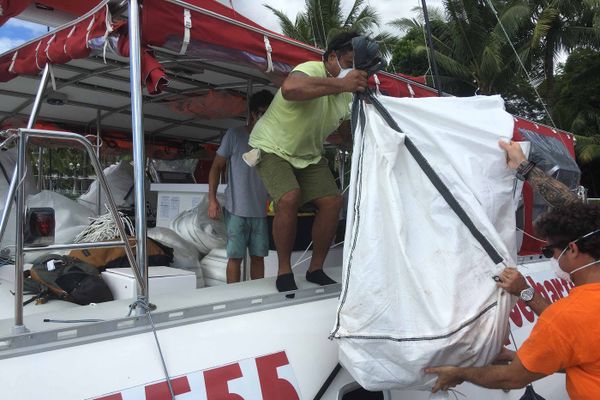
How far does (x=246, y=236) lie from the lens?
324cm

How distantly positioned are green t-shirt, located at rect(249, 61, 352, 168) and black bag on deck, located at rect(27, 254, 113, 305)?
1.09 meters

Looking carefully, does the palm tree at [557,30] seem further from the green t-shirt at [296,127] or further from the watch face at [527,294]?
the watch face at [527,294]

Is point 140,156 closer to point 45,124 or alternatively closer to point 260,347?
point 260,347

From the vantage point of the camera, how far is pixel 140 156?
2.10 m

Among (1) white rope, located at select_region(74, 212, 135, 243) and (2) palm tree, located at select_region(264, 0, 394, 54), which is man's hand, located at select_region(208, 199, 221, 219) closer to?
(1) white rope, located at select_region(74, 212, 135, 243)

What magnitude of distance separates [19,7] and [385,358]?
3314mm

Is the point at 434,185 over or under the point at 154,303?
over

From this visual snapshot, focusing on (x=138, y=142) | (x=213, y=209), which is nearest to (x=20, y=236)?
(x=138, y=142)

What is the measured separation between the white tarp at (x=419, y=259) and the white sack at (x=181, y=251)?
1898 millimetres

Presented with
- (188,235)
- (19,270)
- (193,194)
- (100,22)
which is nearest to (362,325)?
(19,270)

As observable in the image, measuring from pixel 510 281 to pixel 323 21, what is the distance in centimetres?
2085

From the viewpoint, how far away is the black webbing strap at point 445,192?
1882 mm

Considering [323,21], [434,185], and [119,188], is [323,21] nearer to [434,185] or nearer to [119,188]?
[119,188]

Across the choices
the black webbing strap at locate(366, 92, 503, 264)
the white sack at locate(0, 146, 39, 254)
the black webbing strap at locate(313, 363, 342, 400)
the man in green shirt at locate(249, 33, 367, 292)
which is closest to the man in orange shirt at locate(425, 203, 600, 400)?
the black webbing strap at locate(366, 92, 503, 264)
